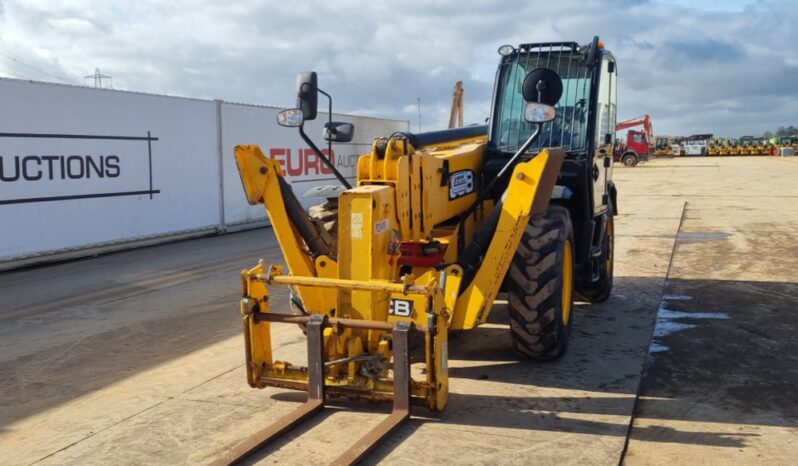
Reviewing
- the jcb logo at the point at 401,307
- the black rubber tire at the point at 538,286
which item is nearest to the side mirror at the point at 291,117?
the jcb logo at the point at 401,307

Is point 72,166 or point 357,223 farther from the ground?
point 72,166

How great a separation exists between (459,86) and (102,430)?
1316 cm

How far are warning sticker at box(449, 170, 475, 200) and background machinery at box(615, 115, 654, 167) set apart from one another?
1729 inches

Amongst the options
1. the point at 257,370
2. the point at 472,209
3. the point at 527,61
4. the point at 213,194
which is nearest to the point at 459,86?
the point at 213,194

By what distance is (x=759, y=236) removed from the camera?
552 inches

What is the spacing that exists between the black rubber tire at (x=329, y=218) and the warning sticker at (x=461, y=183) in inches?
39.1

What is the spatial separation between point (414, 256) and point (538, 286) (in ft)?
3.17

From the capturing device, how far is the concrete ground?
437cm

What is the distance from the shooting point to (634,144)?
49.9 meters

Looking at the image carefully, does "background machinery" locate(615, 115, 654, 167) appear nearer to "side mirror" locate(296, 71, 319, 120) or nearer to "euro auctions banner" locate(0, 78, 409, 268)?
"euro auctions banner" locate(0, 78, 409, 268)

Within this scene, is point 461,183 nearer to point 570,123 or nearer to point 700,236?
point 570,123

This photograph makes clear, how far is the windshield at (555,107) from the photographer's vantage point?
6980 mm

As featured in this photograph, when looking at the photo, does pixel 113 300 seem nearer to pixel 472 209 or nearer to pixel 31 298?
pixel 31 298

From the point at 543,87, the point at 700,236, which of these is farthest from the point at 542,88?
the point at 700,236
